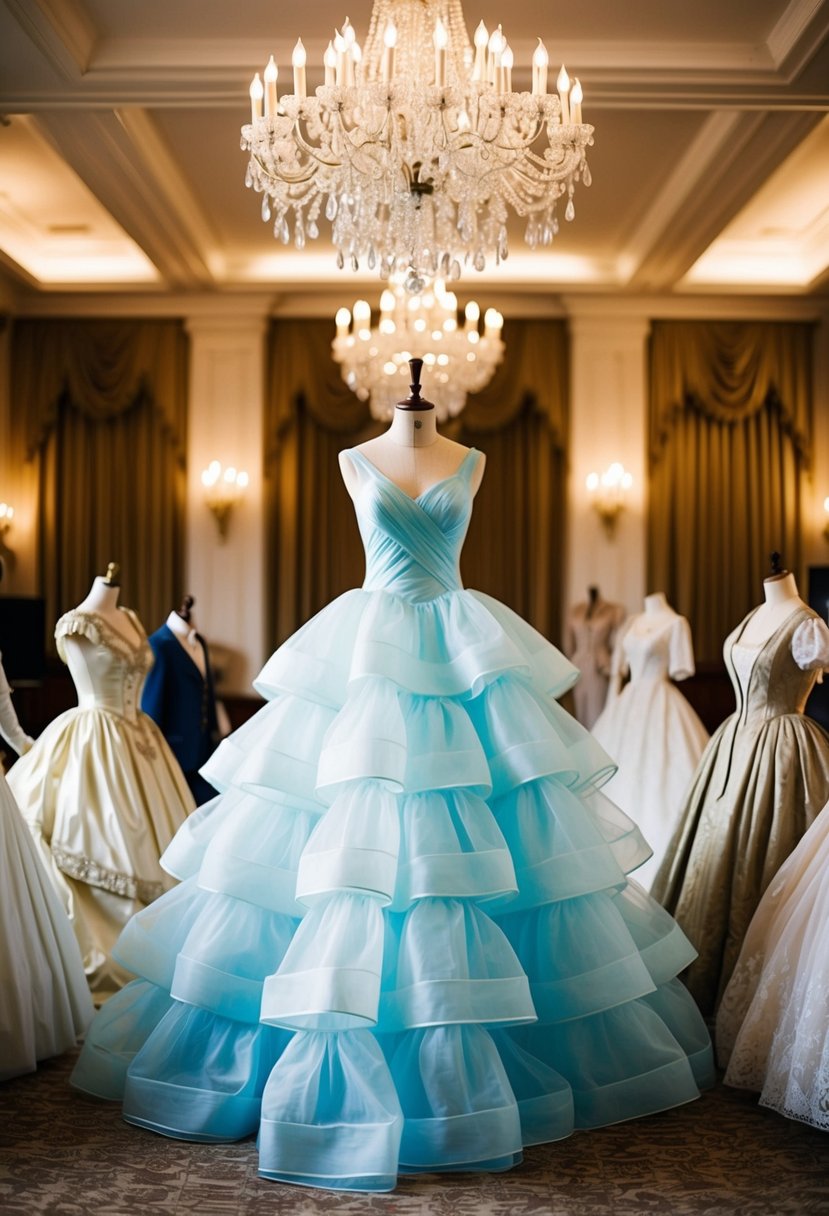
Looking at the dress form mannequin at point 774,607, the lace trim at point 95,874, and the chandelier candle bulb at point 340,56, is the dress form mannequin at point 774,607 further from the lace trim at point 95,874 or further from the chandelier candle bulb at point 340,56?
the chandelier candle bulb at point 340,56

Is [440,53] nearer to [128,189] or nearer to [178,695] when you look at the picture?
[178,695]

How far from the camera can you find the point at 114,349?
9336 mm

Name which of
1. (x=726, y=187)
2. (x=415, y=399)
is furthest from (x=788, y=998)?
(x=726, y=187)

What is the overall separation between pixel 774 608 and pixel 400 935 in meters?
Result: 1.84

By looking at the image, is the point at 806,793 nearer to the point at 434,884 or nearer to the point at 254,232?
the point at 434,884

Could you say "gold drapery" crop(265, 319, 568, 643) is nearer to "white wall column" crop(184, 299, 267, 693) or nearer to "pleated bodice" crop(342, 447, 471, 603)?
"white wall column" crop(184, 299, 267, 693)

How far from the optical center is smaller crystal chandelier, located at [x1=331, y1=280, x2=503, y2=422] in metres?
7.19

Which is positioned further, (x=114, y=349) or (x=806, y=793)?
(x=114, y=349)

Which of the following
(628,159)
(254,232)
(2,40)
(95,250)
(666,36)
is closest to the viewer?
(2,40)

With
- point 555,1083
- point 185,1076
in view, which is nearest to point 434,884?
point 555,1083

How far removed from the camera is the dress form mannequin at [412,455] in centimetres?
336

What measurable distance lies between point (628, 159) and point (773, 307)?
2774mm

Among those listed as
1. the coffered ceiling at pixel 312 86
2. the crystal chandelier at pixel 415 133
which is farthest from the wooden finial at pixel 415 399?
the coffered ceiling at pixel 312 86

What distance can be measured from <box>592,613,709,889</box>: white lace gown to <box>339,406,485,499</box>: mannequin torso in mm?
2407
